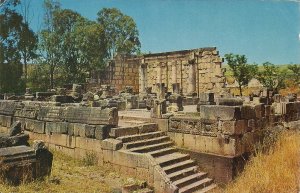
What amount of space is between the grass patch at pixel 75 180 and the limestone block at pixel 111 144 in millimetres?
693

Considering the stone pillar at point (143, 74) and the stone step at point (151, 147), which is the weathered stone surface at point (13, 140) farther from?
the stone pillar at point (143, 74)

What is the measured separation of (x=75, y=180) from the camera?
8445 mm

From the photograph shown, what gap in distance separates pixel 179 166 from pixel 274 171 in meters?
2.74

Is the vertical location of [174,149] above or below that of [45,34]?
below

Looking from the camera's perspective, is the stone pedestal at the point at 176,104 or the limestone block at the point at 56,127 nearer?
the limestone block at the point at 56,127

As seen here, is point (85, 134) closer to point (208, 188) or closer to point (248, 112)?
point (208, 188)

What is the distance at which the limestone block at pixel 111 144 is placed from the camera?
9727 millimetres

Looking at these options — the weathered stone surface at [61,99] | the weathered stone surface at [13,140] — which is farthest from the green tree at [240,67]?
the weathered stone surface at [13,140]

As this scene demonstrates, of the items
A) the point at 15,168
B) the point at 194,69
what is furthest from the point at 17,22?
the point at 15,168

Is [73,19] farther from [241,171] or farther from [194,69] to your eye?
[241,171]

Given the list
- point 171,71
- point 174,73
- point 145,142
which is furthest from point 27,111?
point 171,71

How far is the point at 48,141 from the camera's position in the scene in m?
12.3

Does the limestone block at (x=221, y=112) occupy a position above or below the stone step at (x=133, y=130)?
above

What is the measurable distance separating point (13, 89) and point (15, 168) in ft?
82.2
